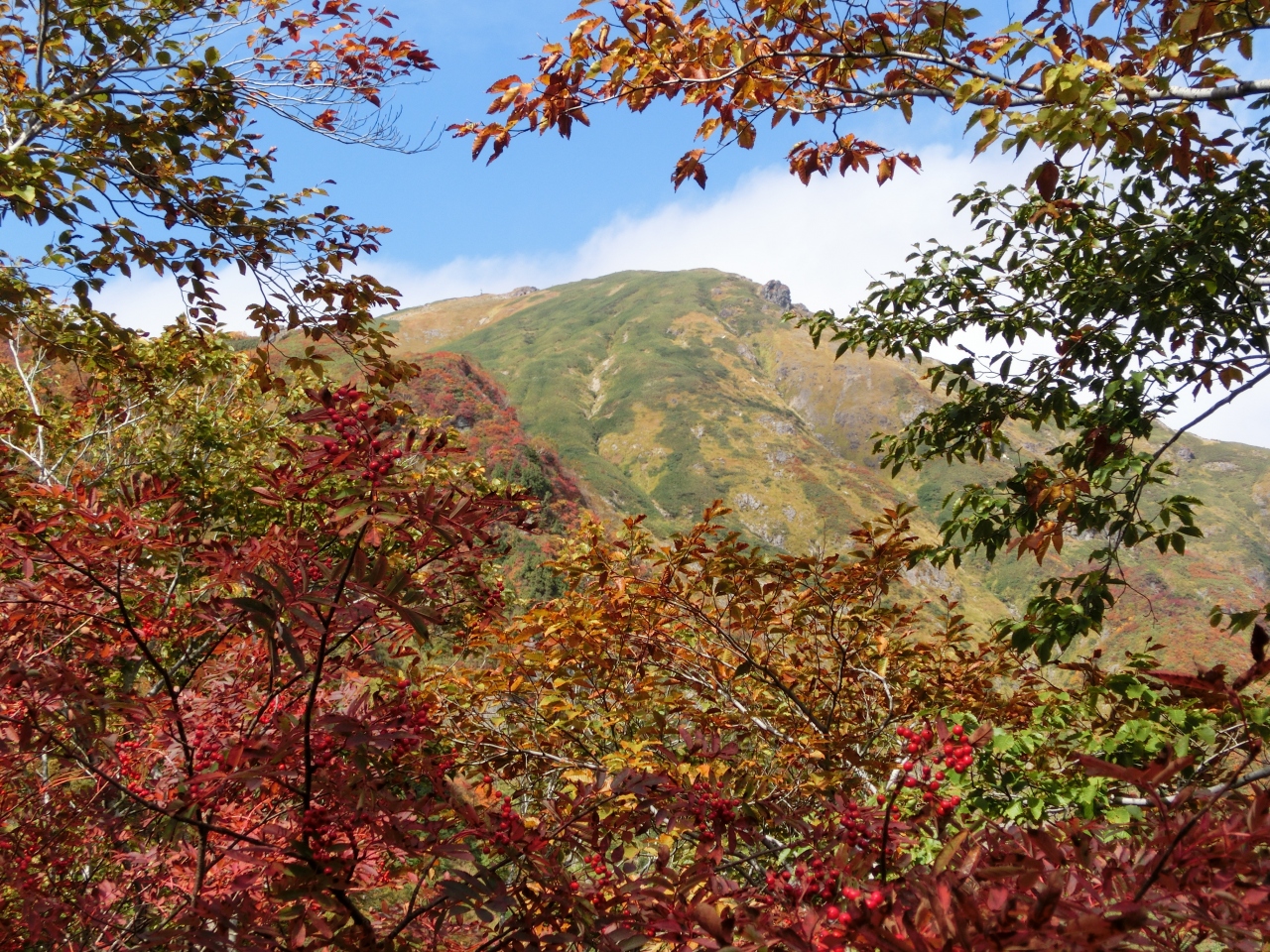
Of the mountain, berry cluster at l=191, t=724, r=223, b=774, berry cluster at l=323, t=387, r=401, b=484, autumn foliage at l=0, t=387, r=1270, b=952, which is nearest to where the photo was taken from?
autumn foliage at l=0, t=387, r=1270, b=952

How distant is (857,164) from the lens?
3.24 meters

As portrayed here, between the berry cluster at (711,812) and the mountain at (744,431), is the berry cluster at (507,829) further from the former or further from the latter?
the mountain at (744,431)

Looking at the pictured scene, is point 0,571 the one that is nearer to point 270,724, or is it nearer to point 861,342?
point 270,724

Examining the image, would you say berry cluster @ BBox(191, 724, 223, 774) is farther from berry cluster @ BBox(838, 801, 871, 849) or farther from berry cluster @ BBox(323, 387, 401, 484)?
berry cluster @ BBox(838, 801, 871, 849)

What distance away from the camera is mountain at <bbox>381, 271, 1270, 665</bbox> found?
74375 millimetres

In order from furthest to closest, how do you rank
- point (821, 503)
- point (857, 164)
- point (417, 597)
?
point (821, 503) < point (857, 164) < point (417, 597)

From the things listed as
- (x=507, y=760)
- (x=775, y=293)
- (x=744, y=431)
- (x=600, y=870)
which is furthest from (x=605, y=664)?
(x=775, y=293)

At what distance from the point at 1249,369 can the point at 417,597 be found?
4698 mm

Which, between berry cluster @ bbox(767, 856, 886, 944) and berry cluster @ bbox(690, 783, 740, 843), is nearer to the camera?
berry cluster @ bbox(767, 856, 886, 944)

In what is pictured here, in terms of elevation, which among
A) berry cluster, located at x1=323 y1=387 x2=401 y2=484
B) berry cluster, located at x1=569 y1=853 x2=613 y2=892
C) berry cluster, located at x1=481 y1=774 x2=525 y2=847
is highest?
berry cluster, located at x1=323 y1=387 x2=401 y2=484

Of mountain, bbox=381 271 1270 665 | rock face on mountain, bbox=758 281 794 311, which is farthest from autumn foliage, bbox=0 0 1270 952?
rock face on mountain, bbox=758 281 794 311

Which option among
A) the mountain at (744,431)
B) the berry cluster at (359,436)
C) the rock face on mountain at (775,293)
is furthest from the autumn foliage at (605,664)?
the rock face on mountain at (775,293)

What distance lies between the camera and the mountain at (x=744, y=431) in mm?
74375

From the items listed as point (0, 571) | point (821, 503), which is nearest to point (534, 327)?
point (821, 503)
